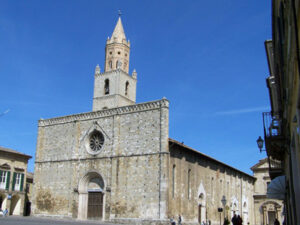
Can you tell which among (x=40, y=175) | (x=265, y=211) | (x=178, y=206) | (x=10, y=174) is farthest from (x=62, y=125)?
(x=265, y=211)

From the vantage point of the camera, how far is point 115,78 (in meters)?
38.9

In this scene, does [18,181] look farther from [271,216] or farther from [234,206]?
[271,216]

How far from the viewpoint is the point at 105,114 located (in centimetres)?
3288

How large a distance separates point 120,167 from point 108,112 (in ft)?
17.4

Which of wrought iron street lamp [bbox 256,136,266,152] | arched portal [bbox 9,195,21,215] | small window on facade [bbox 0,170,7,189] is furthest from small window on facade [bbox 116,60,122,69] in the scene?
wrought iron street lamp [bbox 256,136,266,152]

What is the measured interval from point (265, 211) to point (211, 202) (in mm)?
16722

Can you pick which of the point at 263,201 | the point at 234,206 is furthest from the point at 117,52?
the point at 263,201

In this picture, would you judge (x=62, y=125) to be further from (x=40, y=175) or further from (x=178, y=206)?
(x=178, y=206)

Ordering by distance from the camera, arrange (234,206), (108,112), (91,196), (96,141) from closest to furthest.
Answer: (91,196) < (108,112) < (96,141) < (234,206)

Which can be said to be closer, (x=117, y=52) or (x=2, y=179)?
(x=2, y=179)

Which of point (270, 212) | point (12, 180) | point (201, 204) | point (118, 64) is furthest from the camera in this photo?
point (270, 212)

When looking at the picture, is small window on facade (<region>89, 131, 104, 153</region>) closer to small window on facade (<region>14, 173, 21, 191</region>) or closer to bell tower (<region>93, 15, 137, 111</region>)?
bell tower (<region>93, 15, 137, 111</region>)

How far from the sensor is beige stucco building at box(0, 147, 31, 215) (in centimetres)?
3734

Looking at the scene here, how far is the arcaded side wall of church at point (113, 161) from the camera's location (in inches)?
1125
